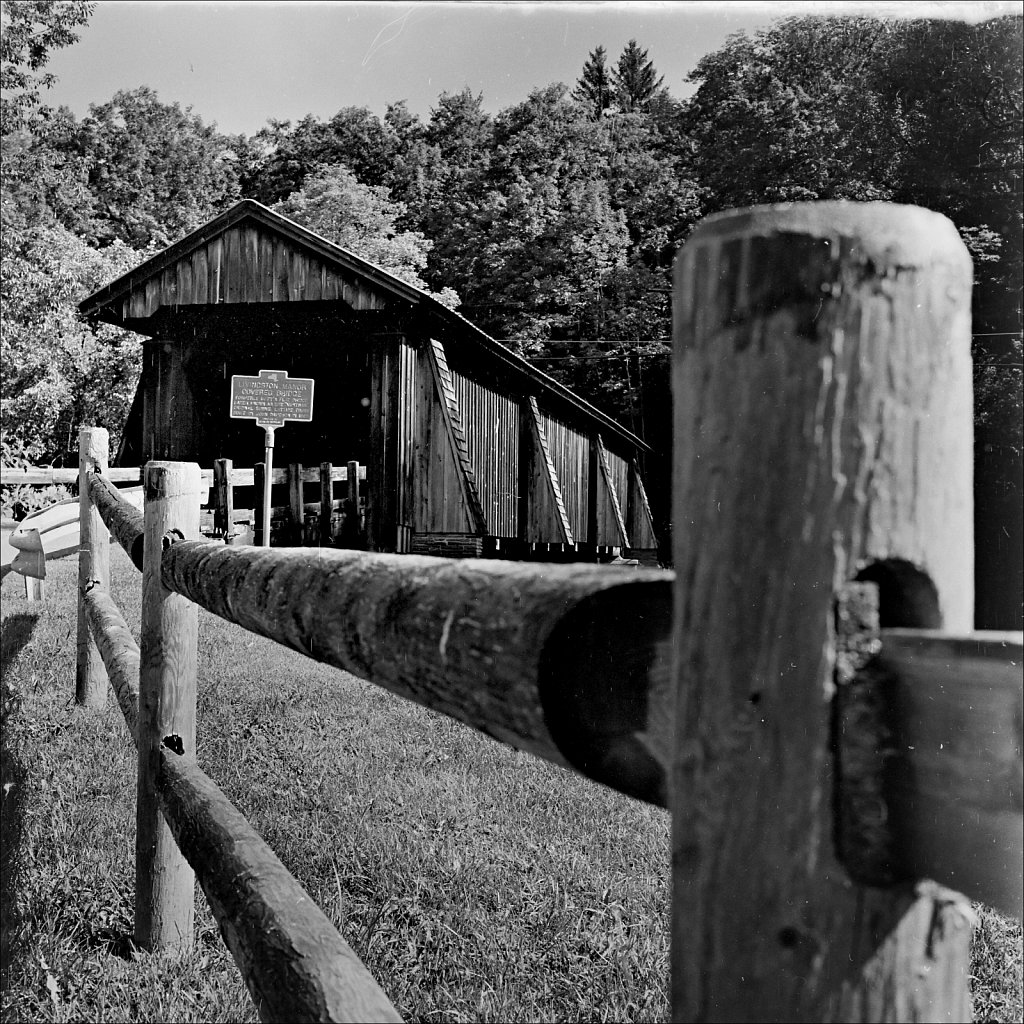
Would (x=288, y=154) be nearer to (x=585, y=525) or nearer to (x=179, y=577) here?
(x=585, y=525)

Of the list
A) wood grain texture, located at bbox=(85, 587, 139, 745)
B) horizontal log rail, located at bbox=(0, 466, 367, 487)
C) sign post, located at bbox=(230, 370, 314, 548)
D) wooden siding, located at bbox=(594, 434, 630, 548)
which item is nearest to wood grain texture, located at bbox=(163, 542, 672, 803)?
wood grain texture, located at bbox=(85, 587, 139, 745)

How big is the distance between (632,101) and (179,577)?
5303 centimetres

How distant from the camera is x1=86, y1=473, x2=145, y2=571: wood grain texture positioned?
280 cm

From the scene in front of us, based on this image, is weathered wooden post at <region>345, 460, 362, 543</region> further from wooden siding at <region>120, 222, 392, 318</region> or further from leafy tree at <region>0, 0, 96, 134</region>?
leafy tree at <region>0, 0, 96, 134</region>

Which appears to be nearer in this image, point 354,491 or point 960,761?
point 960,761

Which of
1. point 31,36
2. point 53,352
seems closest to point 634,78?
point 31,36

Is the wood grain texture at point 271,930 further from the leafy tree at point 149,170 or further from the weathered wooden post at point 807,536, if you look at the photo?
the leafy tree at point 149,170

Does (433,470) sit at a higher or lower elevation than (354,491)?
higher

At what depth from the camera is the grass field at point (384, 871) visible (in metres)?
2.19

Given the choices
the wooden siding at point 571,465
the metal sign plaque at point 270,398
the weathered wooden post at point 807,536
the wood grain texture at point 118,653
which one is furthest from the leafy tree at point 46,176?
the weathered wooden post at point 807,536

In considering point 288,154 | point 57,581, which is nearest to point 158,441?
point 57,581

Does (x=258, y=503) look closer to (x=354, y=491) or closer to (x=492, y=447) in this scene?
(x=354, y=491)

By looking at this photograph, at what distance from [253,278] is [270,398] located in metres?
3.13

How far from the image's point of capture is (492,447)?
600 inches
